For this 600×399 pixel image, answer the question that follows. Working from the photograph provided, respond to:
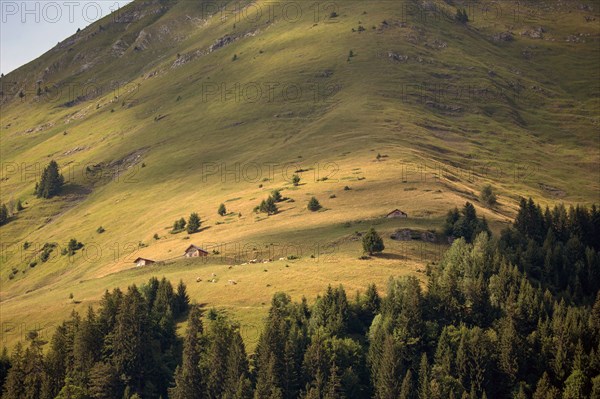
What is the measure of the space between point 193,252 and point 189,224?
79.3 feet

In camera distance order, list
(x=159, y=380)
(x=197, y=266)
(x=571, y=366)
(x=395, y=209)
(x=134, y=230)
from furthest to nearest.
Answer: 1. (x=134, y=230)
2. (x=395, y=209)
3. (x=197, y=266)
4. (x=159, y=380)
5. (x=571, y=366)

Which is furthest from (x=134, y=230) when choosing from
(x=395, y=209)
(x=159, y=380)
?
(x=159, y=380)

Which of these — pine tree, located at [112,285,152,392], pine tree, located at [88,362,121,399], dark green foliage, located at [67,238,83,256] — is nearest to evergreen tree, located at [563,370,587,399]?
pine tree, located at [112,285,152,392]

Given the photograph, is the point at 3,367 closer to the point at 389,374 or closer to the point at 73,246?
the point at 389,374

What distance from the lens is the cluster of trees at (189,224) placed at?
6673 inches

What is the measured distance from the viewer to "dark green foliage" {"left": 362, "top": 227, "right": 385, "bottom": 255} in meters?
131

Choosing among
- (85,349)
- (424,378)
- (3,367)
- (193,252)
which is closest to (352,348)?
(424,378)

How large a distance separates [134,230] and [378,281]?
88.4 m

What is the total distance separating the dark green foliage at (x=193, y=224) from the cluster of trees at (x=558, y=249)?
6751 cm

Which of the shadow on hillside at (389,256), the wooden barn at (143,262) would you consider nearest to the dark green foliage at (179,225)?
the wooden barn at (143,262)

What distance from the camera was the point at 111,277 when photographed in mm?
147875

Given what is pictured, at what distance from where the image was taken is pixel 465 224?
138375mm

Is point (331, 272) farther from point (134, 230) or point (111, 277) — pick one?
point (134, 230)

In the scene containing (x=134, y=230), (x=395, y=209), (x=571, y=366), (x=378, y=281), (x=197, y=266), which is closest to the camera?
(x=571, y=366)
